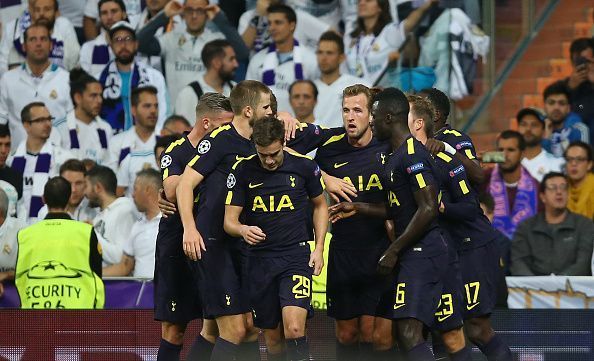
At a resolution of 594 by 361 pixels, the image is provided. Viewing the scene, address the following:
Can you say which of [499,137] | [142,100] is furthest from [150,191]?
[499,137]

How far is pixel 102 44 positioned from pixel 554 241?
19.4 feet

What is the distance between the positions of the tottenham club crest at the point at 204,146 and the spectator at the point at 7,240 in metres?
3.78

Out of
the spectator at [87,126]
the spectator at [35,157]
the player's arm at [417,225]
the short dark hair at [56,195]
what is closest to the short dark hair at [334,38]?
the spectator at [87,126]

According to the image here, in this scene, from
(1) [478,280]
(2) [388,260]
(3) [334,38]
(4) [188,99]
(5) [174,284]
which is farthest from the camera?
(4) [188,99]

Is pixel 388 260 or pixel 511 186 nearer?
pixel 388 260

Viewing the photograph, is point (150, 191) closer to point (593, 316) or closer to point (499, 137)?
point (499, 137)

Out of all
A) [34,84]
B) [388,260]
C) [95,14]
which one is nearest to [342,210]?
[388,260]

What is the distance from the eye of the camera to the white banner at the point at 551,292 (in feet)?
38.8

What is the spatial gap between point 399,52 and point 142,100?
298 centimetres

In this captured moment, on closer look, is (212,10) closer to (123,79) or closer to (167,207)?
(123,79)

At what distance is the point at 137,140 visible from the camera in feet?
47.8

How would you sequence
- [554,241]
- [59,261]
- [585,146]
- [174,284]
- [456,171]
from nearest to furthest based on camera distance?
[456,171], [174,284], [59,261], [554,241], [585,146]

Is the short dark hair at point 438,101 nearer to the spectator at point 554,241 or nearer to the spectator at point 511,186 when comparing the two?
the spectator at point 554,241

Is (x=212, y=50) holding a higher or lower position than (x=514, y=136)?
higher
